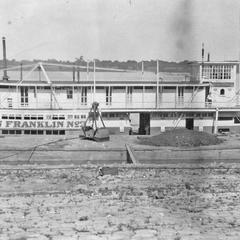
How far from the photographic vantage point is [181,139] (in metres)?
15.5

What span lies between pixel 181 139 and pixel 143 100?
254 inches

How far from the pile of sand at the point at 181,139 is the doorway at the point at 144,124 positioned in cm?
570

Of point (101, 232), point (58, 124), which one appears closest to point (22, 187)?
point (101, 232)

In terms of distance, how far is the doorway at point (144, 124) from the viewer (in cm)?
2197

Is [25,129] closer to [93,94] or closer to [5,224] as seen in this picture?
[93,94]

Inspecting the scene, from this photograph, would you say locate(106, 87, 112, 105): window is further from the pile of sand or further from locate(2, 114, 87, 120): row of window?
the pile of sand

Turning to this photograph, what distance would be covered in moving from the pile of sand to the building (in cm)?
521

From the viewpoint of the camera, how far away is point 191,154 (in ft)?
46.9

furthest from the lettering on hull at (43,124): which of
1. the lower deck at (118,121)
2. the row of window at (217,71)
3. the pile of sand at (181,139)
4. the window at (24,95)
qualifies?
the row of window at (217,71)

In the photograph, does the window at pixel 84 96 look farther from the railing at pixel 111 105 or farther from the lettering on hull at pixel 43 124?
the lettering on hull at pixel 43 124

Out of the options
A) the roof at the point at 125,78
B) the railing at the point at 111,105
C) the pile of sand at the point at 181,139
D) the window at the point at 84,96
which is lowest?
the pile of sand at the point at 181,139

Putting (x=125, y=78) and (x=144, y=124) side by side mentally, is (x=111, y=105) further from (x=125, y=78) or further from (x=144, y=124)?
(x=125, y=78)

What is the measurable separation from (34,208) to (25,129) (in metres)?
14.2

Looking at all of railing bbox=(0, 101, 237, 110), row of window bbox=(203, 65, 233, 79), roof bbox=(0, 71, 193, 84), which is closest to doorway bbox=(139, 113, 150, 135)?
railing bbox=(0, 101, 237, 110)
